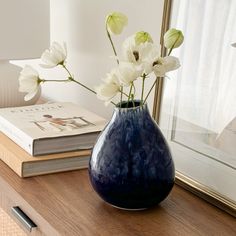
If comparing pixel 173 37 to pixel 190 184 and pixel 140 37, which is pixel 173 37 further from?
pixel 190 184

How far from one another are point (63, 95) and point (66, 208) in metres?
0.72

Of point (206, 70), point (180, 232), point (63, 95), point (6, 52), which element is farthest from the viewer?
point (63, 95)

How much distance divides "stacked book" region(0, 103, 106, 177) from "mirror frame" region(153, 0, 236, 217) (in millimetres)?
138

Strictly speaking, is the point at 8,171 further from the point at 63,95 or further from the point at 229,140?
the point at 63,95

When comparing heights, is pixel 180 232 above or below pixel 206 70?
below

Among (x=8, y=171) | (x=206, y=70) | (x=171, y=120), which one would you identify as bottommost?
(x=8, y=171)

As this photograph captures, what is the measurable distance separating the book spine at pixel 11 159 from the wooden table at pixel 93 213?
0.06 feet

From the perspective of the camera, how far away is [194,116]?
87cm

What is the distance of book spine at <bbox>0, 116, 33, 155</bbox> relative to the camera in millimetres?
920

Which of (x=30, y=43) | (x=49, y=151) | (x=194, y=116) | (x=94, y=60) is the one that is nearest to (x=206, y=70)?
(x=194, y=116)

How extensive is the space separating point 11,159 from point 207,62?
0.42 meters

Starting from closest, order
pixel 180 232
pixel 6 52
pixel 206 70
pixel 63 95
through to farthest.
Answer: pixel 180 232, pixel 206 70, pixel 6 52, pixel 63 95

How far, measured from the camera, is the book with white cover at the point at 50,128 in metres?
0.92

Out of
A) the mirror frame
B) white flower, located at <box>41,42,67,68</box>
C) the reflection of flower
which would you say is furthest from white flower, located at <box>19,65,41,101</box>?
the mirror frame
